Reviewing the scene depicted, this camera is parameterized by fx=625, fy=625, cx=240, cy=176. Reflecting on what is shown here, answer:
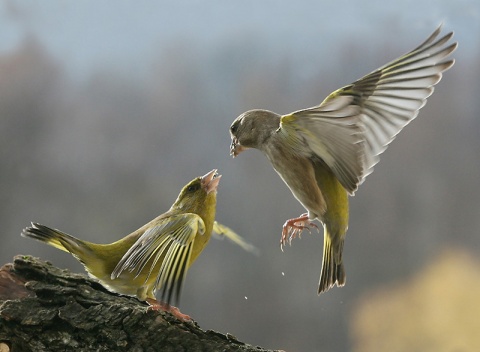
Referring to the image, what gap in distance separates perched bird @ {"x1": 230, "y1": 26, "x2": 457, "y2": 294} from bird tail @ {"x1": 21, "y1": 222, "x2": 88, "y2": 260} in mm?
468

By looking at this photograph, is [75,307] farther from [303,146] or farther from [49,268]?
[303,146]

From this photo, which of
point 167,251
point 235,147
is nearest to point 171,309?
point 167,251

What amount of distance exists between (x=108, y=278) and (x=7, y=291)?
0.24 metres

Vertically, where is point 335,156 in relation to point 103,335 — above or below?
above

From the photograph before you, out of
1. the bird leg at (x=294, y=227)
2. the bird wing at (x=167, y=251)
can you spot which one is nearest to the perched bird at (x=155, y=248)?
the bird wing at (x=167, y=251)

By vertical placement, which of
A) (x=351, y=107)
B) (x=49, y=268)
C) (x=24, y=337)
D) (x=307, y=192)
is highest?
(x=351, y=107)

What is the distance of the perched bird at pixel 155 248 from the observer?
56.6 inches

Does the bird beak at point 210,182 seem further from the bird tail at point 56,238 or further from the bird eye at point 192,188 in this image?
the bird tail at point 56,238

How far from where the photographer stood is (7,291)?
150 centimetres

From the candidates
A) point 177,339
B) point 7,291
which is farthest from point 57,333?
point 177,339

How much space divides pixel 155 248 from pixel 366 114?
651mm

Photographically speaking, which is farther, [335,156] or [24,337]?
[335,156]

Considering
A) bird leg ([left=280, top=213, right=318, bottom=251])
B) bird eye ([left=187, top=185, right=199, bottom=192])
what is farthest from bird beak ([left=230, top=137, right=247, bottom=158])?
bird leg ([left=280, top=213, right=318, bottom=251])

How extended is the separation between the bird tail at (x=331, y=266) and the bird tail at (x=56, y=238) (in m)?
0.64
